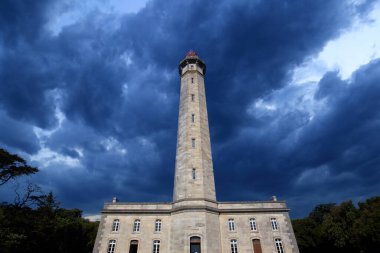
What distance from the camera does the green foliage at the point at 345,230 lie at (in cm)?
3100

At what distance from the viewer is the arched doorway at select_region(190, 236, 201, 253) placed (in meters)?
21.7

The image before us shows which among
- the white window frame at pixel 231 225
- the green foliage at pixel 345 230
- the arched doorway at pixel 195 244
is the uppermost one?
the green foliage at pixel 345 230

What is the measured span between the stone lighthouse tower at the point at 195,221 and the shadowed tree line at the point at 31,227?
27.4 feet

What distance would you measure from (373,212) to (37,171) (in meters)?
42.4

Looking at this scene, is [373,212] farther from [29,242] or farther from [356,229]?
[29,242]

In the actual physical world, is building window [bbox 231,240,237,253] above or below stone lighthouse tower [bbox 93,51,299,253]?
below

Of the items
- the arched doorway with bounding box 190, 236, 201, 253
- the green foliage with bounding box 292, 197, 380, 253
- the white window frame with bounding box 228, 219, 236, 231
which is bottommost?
the arched doorway with bounding box 190, 236, 201, 253

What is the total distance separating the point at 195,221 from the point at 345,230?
2990 cm

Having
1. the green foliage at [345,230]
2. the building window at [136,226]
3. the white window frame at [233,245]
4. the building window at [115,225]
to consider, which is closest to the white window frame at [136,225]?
the building window at [136,226]

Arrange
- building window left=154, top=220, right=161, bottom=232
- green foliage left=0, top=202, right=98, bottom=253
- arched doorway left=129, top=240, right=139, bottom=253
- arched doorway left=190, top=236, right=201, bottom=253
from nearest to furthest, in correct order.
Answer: arched doorway left=190, top=236, right=201, bottom=253
green foliage left=0, top=202, right=98, bottom=253
arched doorway left=129, top=240, right=139, bottom=253
building window left=154, top=220, right=161, bottom=232

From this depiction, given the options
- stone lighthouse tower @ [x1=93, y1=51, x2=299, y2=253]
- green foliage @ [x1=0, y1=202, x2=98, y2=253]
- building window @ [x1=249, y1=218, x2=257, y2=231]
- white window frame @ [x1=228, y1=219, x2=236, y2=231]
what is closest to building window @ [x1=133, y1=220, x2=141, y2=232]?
stone lighthouse tower @ [x1=93, y1=51, x2=299, y2=253]

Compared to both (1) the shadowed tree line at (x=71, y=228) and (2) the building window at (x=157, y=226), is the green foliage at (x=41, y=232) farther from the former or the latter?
(2) the building window at (x=157, y=226)

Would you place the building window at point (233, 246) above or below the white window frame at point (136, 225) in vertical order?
below

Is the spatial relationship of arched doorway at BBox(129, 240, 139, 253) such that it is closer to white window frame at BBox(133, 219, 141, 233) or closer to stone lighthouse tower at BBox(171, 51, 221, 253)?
white window frame at BBox(133, 219, 141, 233)
